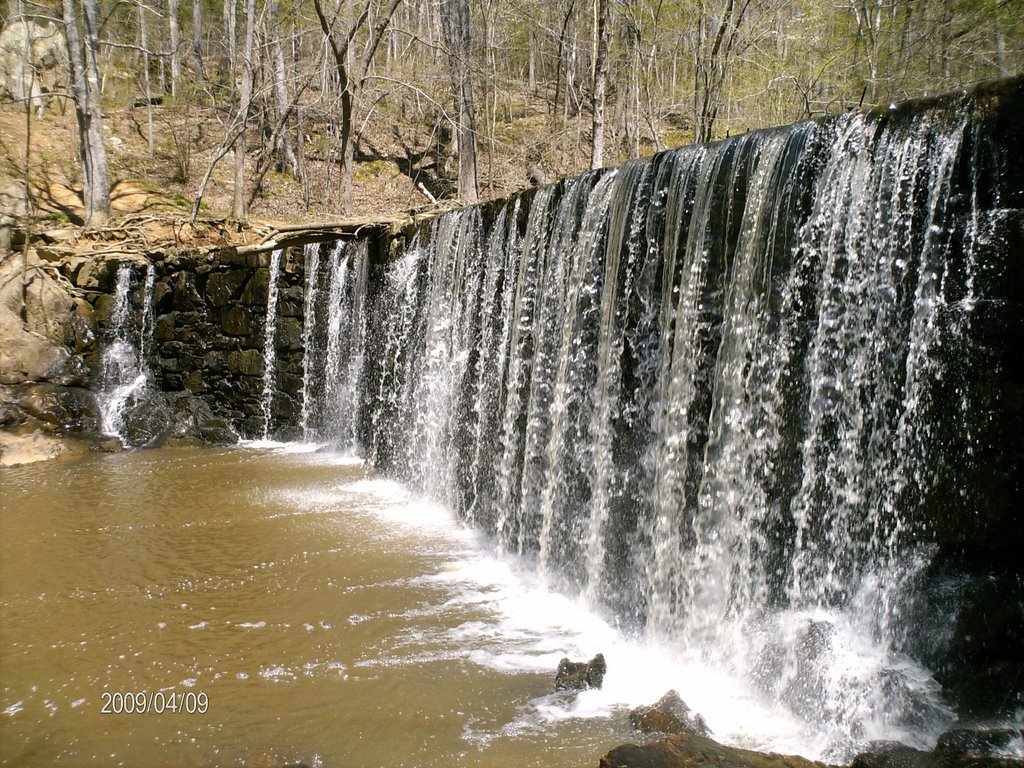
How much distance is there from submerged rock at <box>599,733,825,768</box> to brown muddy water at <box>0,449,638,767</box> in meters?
0.54

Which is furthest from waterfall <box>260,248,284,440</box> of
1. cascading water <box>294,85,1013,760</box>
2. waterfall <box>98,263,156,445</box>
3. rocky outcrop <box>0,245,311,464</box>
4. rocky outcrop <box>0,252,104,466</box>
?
cascading water <box>294,85,1013,760</box>

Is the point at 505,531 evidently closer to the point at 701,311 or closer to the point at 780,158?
the point at 701,311

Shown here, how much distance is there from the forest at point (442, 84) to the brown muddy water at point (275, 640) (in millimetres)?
5215

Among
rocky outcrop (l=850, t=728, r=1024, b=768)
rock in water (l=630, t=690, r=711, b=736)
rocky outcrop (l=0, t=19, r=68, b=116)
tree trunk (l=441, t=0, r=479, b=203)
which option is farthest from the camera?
rocky outcrop (l=0, t=19, r=68, b=116)

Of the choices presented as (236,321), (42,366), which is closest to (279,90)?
(236,321)

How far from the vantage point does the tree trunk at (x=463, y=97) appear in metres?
14.2

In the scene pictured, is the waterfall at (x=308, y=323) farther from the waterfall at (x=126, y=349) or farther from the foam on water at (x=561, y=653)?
the foam on water at (x=561, y=653)

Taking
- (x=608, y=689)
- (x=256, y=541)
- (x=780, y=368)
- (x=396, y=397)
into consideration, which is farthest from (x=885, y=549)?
(x=396, y=397)

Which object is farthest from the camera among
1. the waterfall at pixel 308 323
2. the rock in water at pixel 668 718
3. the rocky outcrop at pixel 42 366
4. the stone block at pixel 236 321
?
the stone block at pixel 236 321

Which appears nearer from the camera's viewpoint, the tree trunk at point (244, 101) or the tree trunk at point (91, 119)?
the tree trunk at point (91, 119)

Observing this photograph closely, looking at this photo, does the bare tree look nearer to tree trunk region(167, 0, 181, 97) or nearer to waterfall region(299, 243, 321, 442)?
waterfall region(299, 243, 321, 442)

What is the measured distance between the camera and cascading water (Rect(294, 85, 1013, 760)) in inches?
148

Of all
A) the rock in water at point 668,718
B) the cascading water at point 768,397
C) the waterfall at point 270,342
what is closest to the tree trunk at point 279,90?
the waterfall at point 270,342
